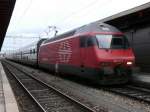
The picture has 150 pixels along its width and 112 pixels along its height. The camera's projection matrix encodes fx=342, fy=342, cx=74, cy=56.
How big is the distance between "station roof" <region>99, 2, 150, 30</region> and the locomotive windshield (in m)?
1.87

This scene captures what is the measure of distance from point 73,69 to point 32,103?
6518 millimetres

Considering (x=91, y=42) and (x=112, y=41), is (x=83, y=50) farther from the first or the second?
(x=112, y=41)

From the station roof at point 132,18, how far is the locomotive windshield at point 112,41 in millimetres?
1870

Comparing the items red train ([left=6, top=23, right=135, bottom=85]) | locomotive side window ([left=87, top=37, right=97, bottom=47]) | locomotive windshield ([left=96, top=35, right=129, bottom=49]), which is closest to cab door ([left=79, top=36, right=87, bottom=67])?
red train ([left=6, top=23, right=135, bottom=85])

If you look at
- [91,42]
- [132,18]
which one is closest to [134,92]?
[91,42]

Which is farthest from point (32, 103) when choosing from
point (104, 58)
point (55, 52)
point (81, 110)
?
point (55, 52)

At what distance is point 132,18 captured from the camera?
19.5 meters

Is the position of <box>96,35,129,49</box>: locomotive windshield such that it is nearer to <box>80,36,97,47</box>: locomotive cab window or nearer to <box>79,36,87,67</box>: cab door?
<box>80,36,97,47</box>: locomotive cab window

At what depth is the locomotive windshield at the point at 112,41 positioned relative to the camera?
15.8 m

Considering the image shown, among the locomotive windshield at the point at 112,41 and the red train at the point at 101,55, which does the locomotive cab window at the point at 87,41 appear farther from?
the locomotive windshield at the point at 112,41

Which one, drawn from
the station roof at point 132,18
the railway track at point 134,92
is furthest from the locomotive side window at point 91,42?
the station roof at point 132,18

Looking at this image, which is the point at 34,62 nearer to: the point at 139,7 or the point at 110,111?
the point at 139,7

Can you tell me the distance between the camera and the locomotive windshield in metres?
15.8

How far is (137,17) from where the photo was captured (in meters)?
19.1
